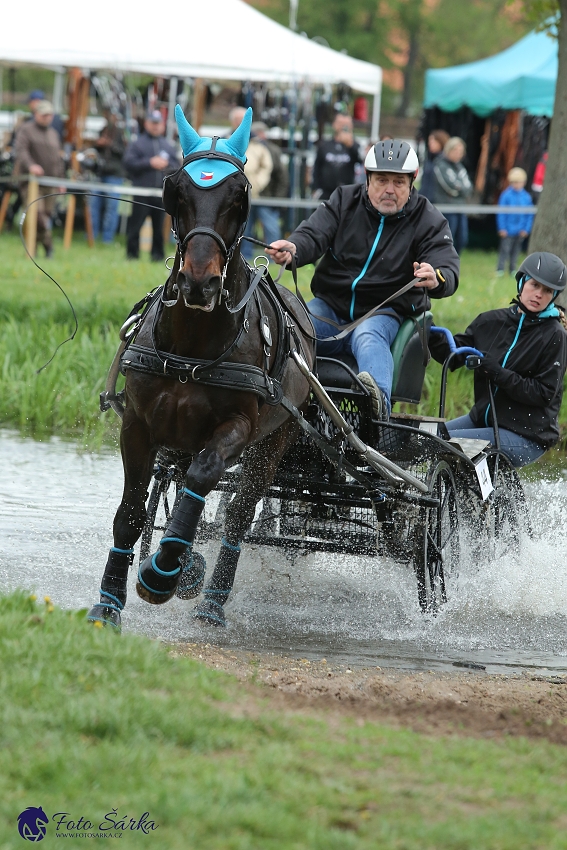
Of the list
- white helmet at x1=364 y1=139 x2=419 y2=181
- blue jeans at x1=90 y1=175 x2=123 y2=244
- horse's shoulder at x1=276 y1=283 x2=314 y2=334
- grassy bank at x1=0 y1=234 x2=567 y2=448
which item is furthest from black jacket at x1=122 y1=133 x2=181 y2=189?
horse's shoulder at x1=276 y1=283 x2=314 y2=334

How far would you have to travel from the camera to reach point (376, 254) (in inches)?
254

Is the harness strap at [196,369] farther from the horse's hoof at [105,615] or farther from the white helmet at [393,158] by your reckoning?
the white helmet at [393,158]

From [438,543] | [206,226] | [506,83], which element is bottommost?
[438,543]

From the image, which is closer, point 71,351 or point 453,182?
point 71,351

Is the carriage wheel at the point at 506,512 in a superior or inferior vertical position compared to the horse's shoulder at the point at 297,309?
inferior

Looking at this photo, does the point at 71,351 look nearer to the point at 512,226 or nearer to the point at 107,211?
the point at 512,226

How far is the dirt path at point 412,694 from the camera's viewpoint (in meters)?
4.02

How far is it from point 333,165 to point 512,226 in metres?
2.99

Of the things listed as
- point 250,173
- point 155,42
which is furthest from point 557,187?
point 155,42

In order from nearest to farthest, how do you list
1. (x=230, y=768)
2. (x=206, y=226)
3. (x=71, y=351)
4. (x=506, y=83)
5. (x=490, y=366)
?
(x=230, y=768), (x=206, y=226), (x=490, y=366), (x=71, y=351), (x=506, y=83)

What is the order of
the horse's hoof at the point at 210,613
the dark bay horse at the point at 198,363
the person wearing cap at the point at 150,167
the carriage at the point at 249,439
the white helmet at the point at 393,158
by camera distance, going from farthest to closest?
1. the person wearing cap at the point at 150,167
2. the white helmet at the point at 393,158
3. the horse's hoof at the point at 210,613
4. the carriage at the point at 249,439
5. the dark bay horse at the point at 198,363

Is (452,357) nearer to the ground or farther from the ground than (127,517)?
farther from the ground

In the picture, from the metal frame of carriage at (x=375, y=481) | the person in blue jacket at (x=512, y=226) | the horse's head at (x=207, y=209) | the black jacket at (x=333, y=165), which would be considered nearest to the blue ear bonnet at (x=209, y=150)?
the horse's head at (x=207, y=209)

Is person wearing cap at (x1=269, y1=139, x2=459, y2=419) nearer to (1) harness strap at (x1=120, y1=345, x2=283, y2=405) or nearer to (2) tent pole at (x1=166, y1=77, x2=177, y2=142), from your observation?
(1) harness strap at (x1=120, y1=345, x2=283, y2=405)
